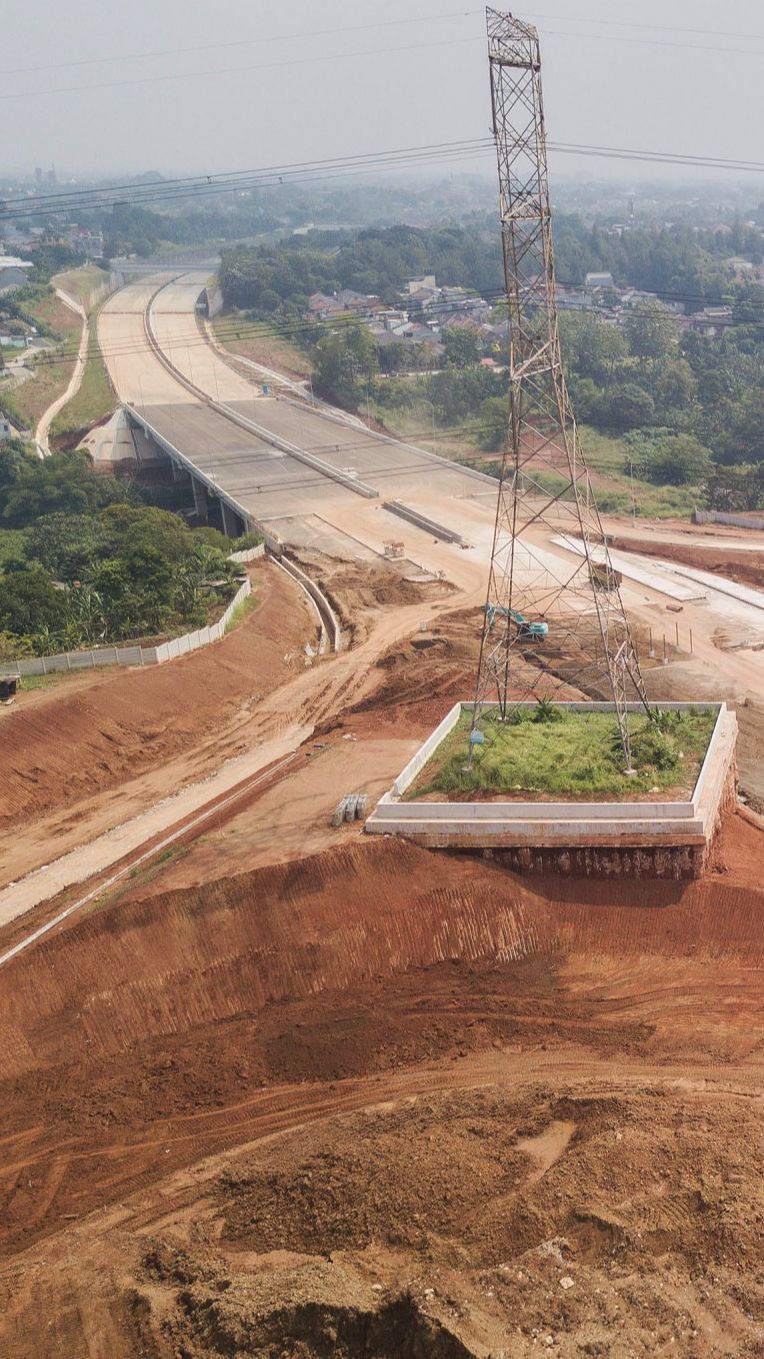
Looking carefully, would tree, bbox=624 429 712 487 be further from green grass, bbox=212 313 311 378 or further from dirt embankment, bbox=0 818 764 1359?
dirt embankment, bbox=0 818 764 1359

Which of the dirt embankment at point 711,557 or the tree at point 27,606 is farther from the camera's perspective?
the dirt embankment at point 711,557

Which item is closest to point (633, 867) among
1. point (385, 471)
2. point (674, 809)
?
point (674, 809)

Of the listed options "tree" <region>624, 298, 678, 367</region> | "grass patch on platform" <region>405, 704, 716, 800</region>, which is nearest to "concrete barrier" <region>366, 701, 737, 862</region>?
"grass patch on platform" <region>405, 704, 716, 800</region>

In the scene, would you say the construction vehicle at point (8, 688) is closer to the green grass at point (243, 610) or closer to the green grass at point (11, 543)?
the green grass at point (243, 610)

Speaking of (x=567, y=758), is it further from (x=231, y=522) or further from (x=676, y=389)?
(x=676, y=389)

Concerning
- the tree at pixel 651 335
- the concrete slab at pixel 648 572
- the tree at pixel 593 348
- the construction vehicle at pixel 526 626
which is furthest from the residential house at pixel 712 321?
the construction vehicle at pixel 526 626

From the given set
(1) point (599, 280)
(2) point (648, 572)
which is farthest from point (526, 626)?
(1) point (599, 280)

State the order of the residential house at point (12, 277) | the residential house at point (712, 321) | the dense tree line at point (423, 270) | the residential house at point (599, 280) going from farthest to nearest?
1. the residential house at point (599, 280)
2. the residential house at point (12, 277)
3. the dense tree line at point (423, 270)
4. the residential house at point (712, 321)
